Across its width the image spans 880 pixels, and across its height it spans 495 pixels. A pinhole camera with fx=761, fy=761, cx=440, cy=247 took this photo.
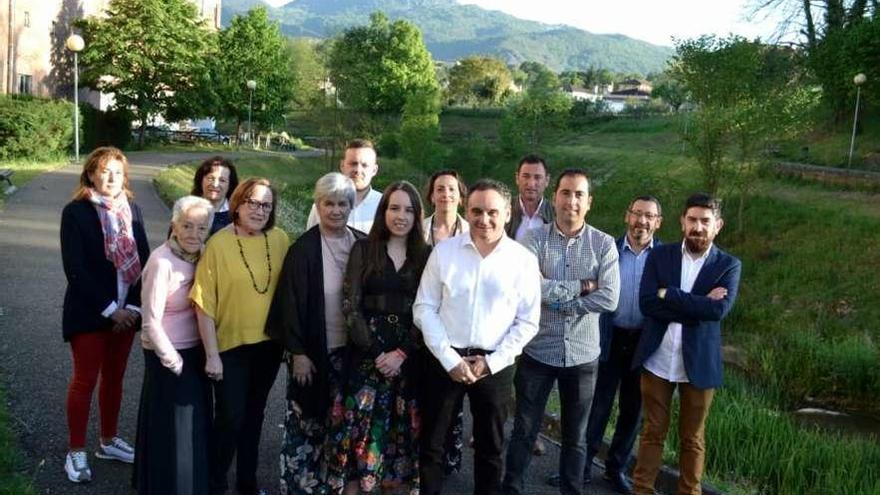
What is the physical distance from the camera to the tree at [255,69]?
4428cm

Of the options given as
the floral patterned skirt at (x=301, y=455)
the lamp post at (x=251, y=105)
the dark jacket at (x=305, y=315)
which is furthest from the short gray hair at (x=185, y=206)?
the lamp post at (x=251, y=105)

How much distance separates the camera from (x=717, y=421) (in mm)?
6172

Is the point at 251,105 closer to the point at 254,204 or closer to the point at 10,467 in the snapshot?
the point at 10,467

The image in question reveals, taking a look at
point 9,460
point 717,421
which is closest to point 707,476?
point 717,421

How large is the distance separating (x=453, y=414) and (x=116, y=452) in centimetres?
213

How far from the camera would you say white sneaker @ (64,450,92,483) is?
4.36 m

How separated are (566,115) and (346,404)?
4106 centimetres

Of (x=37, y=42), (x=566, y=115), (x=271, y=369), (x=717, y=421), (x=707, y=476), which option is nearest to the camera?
(x=271, y=369)

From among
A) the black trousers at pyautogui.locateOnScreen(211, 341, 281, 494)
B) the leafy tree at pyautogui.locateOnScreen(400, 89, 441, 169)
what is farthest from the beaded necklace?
the leafy tree at pyautogui.locateOnScreen(400, 89, 441, 169)

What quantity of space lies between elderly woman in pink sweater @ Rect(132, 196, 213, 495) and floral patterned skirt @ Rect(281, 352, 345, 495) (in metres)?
0.44

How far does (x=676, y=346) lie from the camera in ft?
14.4

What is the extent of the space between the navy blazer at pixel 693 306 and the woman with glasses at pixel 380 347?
135 centimetres

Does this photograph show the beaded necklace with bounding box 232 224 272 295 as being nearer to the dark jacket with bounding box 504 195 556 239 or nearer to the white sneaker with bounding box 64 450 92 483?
the white sneaker with bounding box 64 450 92 483

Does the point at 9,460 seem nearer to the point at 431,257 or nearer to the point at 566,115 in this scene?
the point at 431,257
